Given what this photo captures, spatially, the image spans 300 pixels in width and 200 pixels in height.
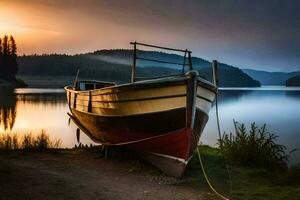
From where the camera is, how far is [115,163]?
1237 centimetres

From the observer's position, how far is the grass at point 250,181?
9289 mm

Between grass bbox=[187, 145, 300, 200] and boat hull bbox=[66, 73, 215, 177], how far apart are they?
0.86m

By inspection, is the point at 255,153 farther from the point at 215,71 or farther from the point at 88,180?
the point at 88,180

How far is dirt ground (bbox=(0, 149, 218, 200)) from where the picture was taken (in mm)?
8219

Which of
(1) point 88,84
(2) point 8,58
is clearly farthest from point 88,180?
(2) point 8,58

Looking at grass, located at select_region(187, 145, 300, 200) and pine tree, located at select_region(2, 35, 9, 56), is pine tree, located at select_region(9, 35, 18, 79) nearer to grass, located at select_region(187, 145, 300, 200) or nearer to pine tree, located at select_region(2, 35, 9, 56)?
pine tree, located at select_region(2, 35, 9, 56)

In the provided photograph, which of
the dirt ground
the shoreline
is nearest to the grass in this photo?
the shoreline

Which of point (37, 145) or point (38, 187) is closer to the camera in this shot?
point (38, 187)

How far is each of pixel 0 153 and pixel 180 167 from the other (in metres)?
6.15

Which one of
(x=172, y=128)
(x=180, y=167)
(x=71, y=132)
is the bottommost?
(x=71, y=132)

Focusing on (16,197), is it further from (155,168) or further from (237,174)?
(237,174)

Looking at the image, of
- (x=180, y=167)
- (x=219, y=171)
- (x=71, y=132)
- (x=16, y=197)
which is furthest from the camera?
(x=71, y=132)

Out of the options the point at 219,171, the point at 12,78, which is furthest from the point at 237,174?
the point at 12,78

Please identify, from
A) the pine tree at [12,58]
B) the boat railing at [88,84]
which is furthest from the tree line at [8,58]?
the boat railing at [88,84]
